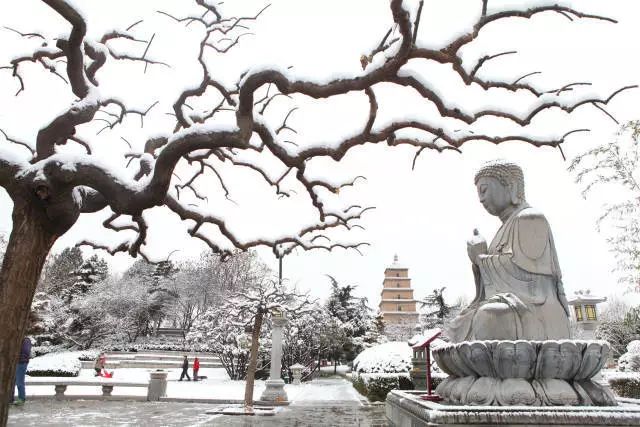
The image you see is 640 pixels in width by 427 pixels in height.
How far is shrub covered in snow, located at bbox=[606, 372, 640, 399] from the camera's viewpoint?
1473 cm

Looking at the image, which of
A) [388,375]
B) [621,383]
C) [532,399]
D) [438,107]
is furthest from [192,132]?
[621,383]

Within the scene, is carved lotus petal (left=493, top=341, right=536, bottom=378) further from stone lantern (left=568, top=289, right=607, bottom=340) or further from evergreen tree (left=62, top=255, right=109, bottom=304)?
evergreen tree (left=62, top=255, right=109, bottom=304)

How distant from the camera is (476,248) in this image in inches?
231

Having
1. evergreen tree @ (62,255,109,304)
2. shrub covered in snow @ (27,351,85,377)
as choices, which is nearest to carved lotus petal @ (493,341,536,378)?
shrub covered in snow @ (27,351,85,377)

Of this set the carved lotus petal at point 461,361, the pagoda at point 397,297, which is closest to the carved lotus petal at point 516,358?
the carved lotus petal at point 461,361

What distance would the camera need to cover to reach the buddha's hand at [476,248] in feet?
19.2

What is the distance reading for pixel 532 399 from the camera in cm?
431

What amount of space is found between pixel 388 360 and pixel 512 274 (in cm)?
1161

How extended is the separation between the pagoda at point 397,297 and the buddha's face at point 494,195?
189 feet

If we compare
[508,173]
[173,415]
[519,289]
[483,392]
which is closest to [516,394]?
[483,392]

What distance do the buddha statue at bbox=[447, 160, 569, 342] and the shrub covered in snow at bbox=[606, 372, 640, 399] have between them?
12837mm

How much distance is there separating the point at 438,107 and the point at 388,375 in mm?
12118

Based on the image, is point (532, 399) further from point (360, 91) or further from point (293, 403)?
point (293, 403)

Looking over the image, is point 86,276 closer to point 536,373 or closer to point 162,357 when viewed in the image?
point 162,357
